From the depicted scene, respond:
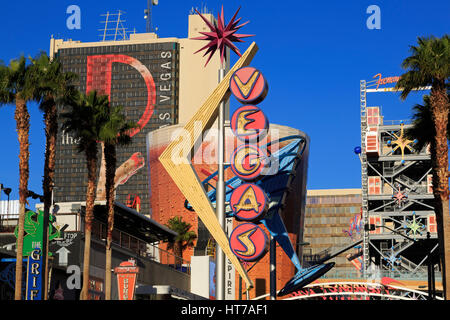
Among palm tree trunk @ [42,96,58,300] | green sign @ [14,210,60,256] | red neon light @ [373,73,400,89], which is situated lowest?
green sign @ [14,210,60,256]

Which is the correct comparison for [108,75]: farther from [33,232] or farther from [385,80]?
[33,232]

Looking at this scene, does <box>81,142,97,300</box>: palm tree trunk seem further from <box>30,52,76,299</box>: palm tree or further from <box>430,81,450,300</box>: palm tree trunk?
<box>430,81,450,300</box>: palm tree trunk

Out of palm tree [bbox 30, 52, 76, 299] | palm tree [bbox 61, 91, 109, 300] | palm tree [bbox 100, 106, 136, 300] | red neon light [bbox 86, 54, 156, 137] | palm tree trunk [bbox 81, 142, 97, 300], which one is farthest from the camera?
red neon light [bbox 86, 54, 156, 137]

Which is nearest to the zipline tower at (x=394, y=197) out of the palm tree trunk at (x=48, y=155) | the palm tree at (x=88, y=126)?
the palm tree at (x=88, y=126)

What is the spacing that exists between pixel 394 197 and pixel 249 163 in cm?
5285

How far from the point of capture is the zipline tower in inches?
3674

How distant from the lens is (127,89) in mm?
173875

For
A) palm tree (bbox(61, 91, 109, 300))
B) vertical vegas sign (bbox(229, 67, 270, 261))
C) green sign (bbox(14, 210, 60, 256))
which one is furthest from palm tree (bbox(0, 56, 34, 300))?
vertical vegas sign (bbox(229, 67, 270, 261))

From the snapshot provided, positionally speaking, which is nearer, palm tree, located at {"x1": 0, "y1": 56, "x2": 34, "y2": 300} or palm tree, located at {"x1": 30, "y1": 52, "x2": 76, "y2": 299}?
palm tree, located at {"x1": 0, "y1": 56, "x2": 34, "y2": 300}

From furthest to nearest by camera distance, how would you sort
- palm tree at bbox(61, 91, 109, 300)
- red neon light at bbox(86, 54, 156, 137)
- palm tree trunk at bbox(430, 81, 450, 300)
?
red neon light at bbox(86, 54, 156, 137) < palm tree at bbox(61, 91, 109, 300) < palm tree trunk at bbox(430, 81, 450, 300)

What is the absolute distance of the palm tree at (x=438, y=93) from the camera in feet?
117

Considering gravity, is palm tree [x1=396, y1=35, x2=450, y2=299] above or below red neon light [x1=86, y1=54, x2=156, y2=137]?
A: below
